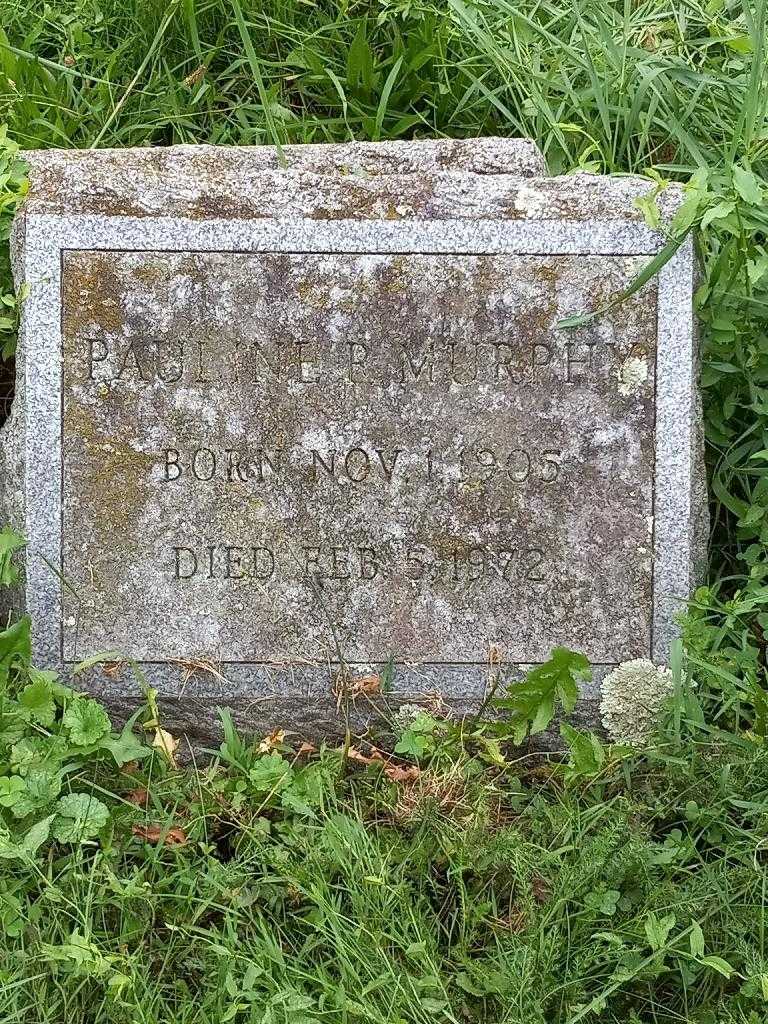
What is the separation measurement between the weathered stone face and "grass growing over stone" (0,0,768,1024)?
186 mm

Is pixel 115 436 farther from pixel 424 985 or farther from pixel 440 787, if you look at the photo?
pixel 424 985

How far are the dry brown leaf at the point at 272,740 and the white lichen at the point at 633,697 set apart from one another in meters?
0.78

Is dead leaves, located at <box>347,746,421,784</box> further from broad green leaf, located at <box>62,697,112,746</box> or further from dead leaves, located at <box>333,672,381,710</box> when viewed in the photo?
broad green leaf, located at <box>62,697,112,746</box>

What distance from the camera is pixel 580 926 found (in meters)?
2.20

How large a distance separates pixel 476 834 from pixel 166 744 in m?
0.76

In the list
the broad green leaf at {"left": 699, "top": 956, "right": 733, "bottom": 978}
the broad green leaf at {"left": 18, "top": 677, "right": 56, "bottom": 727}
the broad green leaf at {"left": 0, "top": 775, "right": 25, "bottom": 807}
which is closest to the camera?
the broad green leaf at {"left": 699, "top": 956, "right": 733, "bottom": 978}

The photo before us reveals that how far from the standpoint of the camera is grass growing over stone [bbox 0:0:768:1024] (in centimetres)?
216

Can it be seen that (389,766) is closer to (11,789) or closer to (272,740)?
(272,740)

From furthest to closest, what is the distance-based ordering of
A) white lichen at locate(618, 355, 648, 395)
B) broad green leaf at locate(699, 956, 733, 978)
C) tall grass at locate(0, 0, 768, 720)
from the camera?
tall grass at locate(0, 0, 768, 720) < white lichen at locate(618, 355, 648, 395) < broad green leaf at locate(699, 956, 733, 978)

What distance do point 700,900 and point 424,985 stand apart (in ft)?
1.96

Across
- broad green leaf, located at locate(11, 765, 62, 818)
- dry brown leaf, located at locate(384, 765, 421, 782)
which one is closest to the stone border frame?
dry brown leaf, located at locate(384, 765, 421, 782)

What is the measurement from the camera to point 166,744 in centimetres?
255

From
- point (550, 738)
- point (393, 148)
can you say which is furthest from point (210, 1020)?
point (393, 148)

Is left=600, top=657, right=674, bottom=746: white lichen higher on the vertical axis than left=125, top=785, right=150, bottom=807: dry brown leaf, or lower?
higher
